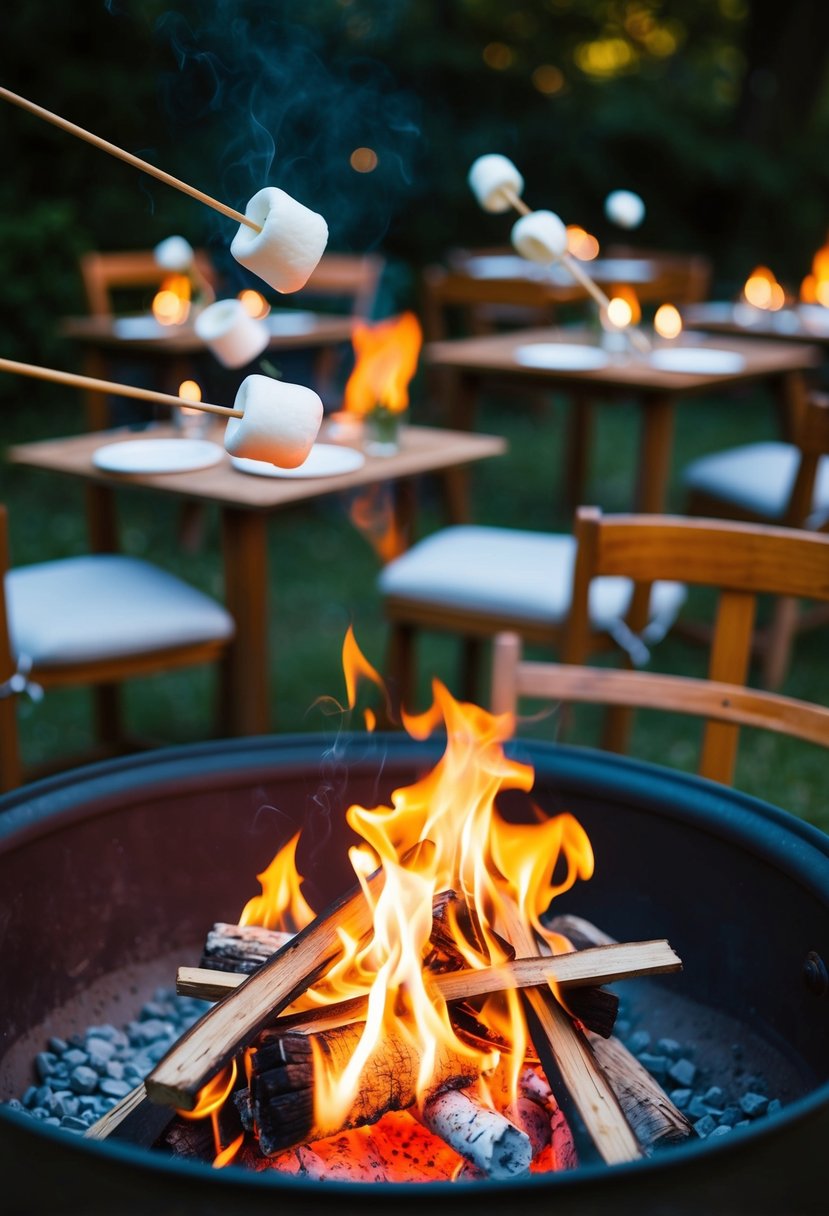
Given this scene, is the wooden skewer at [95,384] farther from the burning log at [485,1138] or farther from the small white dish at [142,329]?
the small white dish at [142,329]

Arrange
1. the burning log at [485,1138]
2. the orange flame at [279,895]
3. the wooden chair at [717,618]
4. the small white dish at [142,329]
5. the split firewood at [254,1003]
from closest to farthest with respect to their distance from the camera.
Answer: the split firewood at [254,1003] → the burning log at [485,1138] → the orange flame at [279,895] → the wooden chair at [717,618] → the small white dish at [142,329]

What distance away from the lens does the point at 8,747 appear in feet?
8.08

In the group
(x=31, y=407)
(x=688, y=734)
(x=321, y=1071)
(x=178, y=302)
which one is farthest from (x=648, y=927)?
(x=31, y=407)

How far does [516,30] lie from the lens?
10.9 metres

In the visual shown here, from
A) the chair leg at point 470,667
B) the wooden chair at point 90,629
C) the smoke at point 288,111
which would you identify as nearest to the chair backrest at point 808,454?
the chair leg at point 470,667

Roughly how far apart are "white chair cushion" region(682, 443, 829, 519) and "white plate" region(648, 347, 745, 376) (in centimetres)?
34

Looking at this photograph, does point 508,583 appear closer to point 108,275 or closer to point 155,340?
point 155,340

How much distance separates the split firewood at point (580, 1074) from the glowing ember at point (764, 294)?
13.1 ft

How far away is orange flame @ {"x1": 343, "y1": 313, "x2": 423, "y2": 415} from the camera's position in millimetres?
2797

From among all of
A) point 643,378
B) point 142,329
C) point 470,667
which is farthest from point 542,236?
point 142,329

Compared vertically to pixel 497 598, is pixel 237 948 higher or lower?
lower

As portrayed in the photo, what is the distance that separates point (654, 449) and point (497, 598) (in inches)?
38.0

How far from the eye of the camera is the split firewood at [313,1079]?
3.93 feet

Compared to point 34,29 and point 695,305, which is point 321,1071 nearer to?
point 695,305
